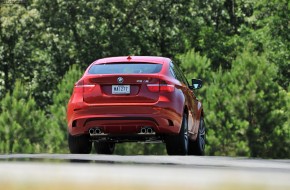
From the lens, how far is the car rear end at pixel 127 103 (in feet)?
48.0

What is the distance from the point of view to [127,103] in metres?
14.7

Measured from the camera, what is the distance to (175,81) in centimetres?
1511

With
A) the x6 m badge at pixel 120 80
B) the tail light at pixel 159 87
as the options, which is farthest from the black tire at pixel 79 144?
the tail light at pixel 159 87

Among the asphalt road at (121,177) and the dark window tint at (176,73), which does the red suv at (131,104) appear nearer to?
the dark window tint at (176,73)

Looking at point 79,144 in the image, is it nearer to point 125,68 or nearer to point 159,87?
point 125,68

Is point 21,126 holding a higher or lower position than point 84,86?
lower

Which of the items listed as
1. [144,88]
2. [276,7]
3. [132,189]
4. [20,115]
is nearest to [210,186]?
[132,189]

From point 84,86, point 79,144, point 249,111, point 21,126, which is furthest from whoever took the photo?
point 21,126

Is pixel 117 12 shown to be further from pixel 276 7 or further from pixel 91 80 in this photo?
pixel 91 80

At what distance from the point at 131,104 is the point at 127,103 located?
70 millimetres

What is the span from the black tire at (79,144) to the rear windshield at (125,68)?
111 centimetres

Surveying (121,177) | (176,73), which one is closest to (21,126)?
(176,73)

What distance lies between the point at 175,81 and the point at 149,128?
885 millimetres

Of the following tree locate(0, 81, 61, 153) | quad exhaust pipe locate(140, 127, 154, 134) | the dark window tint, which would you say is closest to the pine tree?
tree locate(0, 81, 61, 153)
